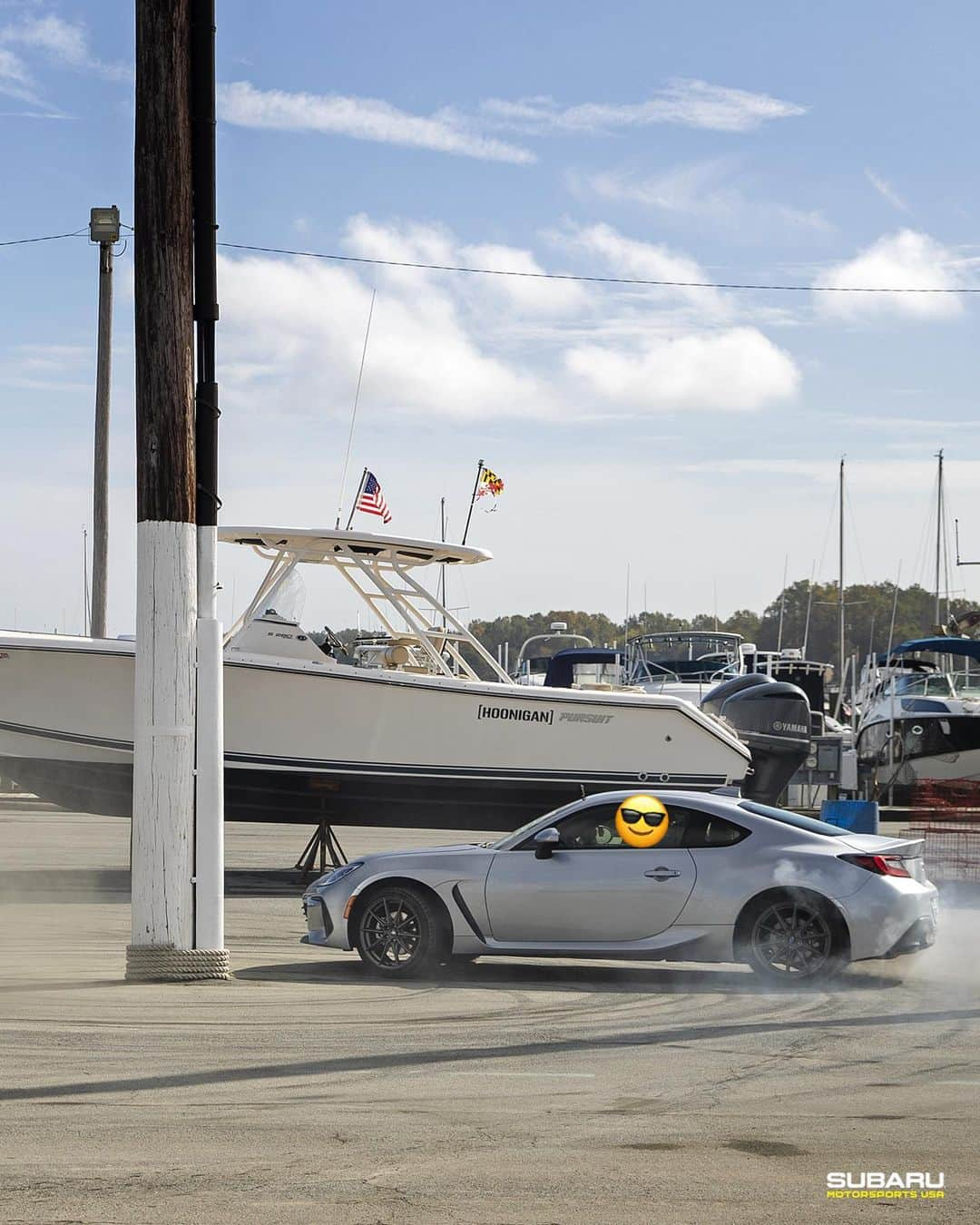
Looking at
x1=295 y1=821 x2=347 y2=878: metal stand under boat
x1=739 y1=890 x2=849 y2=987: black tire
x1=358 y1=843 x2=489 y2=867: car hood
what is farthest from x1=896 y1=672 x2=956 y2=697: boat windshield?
x1=358 y1=843 x2=489 y2=867: car hood

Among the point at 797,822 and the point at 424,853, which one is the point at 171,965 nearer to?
the point at 424,853

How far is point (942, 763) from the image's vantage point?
31172 mm

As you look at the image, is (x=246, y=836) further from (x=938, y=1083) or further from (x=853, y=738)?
(x=938, y=1083)

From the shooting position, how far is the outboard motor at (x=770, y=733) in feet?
64.1

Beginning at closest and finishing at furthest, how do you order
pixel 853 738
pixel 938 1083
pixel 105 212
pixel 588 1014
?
1. pixel 938 1083
2. pixel 588 1014
3. pixel 105 212
4. pixel 853 738

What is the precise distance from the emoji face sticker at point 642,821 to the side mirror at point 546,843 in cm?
48

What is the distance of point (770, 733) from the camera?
64.4 ft

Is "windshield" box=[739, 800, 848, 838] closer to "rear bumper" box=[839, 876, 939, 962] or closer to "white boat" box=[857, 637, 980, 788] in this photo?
"rear bumper" box=[839, 876, 939, 962]

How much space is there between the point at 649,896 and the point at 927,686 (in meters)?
24.1

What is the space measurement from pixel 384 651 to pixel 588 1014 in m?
9.20

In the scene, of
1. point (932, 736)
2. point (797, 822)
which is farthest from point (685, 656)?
point (797, 822)

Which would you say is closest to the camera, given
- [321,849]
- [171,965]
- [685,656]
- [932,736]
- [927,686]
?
[171,965]

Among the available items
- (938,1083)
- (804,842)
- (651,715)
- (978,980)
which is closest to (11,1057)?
(938,1083)

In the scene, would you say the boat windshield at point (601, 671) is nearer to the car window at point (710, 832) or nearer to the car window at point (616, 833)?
the car window at point (616, 833)
